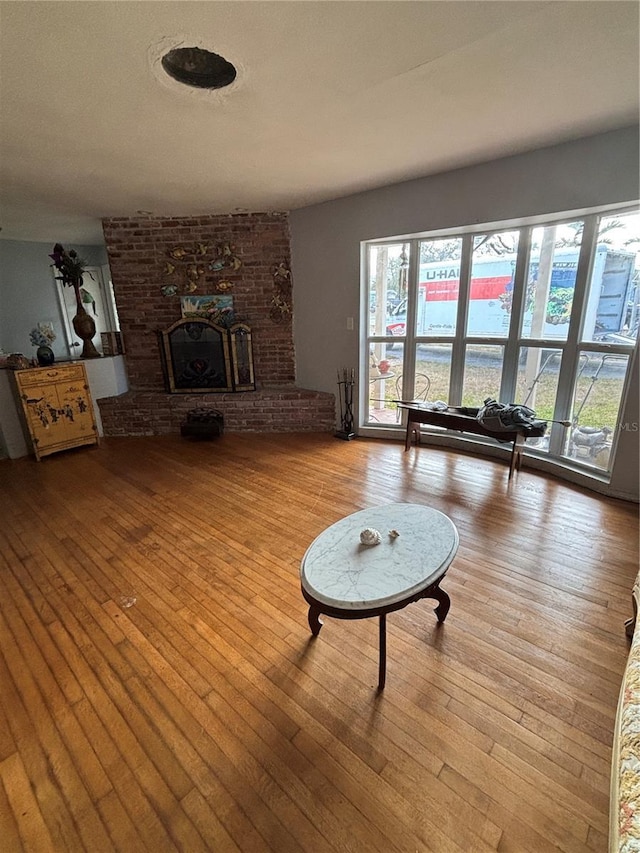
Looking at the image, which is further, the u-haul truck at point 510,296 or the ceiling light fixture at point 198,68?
the u-haul truck at point 510,296

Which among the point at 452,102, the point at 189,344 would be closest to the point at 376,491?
the point at 452,102

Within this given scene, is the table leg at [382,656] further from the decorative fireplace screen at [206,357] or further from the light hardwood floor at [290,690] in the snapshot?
the decorative fireplace screen at [206,357]

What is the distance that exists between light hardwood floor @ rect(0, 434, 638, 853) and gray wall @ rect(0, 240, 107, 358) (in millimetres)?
4257

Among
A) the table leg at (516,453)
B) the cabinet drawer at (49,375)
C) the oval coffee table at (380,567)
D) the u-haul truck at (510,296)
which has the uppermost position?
the u-haul truck at (510,296)

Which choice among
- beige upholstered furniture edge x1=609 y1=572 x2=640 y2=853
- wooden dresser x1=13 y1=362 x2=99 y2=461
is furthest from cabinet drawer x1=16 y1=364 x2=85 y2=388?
beige upholstered furniture edge x1=609 y1=572 x2=640 y2=853

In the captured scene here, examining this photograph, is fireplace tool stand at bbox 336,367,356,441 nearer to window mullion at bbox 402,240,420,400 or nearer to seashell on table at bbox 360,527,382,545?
window mullion at bbox 402,240,420,400

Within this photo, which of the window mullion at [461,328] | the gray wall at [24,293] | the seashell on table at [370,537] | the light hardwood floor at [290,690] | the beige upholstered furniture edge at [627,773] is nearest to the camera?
the beige upholstered furniture edge at [627,773]

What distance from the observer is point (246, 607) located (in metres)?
1.91

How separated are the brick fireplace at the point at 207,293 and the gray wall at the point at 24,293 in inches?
75.1

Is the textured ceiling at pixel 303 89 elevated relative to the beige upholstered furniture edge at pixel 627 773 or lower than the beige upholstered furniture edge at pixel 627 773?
elevated

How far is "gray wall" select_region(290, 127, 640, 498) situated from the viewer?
255 cm

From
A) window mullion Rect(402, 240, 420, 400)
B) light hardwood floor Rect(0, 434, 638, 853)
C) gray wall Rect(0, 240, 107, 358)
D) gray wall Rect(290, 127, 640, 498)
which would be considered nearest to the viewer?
light hardwood floor Rect(0, 434, 638, 853)

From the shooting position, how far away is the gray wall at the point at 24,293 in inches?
216

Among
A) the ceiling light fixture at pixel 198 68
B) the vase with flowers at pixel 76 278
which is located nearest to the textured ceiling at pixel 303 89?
the ceiling light fixture at pixel 198 68
